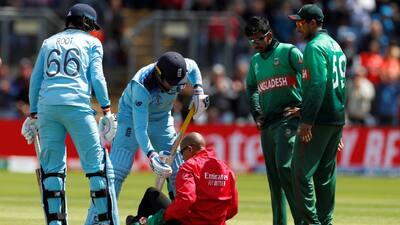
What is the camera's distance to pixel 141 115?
461 inches

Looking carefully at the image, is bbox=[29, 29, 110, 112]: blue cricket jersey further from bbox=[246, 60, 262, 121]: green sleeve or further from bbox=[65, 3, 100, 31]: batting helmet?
bbox=[246, 60, 262, 121]: green sleeve

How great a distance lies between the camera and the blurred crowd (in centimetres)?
2653

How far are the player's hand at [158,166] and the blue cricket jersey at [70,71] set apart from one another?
778 millimetres

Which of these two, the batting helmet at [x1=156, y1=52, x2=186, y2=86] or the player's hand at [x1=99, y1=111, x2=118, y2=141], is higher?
the batting helmet at [x1=156, y1=52, x2=186, y2=86]

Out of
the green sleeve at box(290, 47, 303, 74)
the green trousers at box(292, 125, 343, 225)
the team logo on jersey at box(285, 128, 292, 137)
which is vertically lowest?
the green trousers at box(292, 125, 343, 225)

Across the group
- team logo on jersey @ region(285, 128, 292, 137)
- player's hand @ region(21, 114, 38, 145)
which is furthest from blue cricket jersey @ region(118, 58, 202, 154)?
team logo on jersey @ region(285, 128, 292, 137)

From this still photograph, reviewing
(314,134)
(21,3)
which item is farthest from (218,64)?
(314,134)

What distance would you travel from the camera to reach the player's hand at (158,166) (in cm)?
1147

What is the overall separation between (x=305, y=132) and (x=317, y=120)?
1.07ft

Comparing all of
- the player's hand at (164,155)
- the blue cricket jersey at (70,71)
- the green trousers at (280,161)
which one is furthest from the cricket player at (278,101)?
the blue cricket jersey at (70,71)

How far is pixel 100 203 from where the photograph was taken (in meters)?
11.2

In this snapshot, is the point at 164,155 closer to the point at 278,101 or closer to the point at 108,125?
the point at 108,125

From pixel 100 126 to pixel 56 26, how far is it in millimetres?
15887

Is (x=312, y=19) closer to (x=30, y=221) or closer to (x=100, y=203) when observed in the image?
(x=100, y=203)
